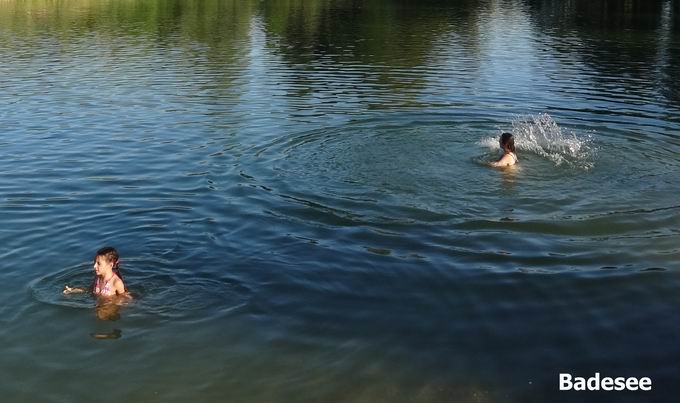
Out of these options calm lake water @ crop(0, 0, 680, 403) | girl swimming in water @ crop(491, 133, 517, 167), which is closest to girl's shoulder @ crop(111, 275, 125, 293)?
calm lake water @ crop(0, 0, 680, 403)

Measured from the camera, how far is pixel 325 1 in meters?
89.5

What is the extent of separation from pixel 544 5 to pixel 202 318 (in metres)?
78.7

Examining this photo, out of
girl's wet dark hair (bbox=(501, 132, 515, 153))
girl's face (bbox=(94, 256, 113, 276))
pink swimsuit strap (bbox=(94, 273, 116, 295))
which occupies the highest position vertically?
girl's wet dark hair (bbox=(501, 132, 515, 153))

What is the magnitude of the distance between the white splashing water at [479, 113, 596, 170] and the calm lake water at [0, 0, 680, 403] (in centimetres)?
12

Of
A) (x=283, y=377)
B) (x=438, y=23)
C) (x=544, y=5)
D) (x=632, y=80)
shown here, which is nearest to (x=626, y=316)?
(x=283, y=377)

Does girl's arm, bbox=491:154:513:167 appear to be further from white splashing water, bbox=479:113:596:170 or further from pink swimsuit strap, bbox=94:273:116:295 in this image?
pink swimsuit strap, bbox=94:273:116:295

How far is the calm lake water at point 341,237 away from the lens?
10.4 m

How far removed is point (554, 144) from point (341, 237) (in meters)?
8.95

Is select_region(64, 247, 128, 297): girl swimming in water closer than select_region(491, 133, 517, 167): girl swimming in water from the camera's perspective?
Yes

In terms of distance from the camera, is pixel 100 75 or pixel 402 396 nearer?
pixel 402 396

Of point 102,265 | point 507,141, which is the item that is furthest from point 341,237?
point 507,141

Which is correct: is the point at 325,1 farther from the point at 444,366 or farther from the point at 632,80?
the point at 444,366

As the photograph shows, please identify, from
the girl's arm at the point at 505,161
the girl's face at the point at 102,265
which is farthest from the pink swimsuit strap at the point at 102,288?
the girl's arm at the point at 505,161

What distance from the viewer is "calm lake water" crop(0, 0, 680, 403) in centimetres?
1042
